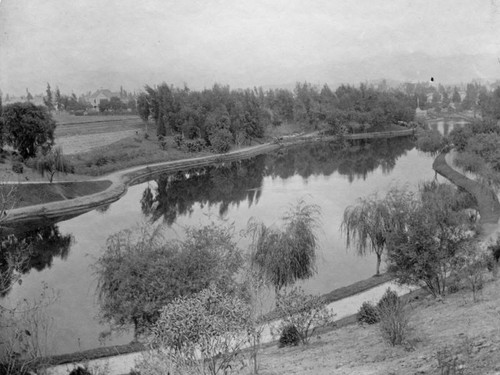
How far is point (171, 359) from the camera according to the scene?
659 cm

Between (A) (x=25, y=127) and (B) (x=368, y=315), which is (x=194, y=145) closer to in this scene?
(A) (x=25, y=127)

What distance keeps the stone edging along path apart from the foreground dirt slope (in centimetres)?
586

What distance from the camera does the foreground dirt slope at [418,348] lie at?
7.23m

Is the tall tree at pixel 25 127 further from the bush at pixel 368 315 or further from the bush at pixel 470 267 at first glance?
the bush at pixel 470 267

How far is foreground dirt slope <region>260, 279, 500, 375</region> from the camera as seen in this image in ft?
23.7

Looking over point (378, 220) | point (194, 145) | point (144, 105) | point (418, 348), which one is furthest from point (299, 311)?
point (144, 105)

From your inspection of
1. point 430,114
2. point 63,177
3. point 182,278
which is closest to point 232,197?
point 63,177

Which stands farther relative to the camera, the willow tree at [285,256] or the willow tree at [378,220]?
the willow tree at [378,220]

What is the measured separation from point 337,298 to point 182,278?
4842 millimetres

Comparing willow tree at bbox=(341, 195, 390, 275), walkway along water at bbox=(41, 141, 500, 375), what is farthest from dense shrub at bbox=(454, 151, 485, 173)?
willow tree at bbox=(341, 195, 390, 275)

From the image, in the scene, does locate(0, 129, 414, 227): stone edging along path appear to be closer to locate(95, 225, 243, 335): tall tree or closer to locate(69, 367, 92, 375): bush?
locate(95, 225, 243, 335): tall tree

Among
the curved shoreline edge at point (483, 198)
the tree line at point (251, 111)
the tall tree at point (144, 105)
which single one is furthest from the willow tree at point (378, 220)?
the tall tree at point (144, 105)

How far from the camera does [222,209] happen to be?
2589 centimetres

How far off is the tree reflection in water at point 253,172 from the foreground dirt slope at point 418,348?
14.6 metres
